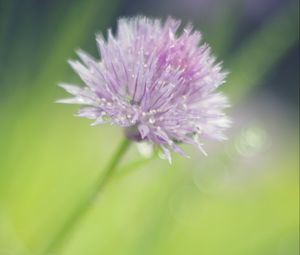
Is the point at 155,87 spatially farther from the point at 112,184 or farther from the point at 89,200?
the point at 112,184

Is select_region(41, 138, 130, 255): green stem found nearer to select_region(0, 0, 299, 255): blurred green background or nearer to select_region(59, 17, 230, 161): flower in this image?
select_region(59, 17, 230, 161): flower

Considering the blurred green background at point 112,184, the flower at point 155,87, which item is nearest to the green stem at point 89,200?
the flower at point 155,87

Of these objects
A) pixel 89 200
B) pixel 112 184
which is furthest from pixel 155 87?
pixel 112 184

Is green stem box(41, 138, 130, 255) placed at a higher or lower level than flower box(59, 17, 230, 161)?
lower

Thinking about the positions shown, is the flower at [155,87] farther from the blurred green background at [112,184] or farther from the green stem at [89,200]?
the blurred green background at [112,184]

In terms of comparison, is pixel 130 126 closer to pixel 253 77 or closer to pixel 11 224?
pixel 11 224

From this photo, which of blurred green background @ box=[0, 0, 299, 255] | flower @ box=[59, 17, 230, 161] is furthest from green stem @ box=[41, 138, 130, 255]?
blurred green background @ box=[0, 0, 299, 255]

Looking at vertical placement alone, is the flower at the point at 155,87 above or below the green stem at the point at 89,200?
above

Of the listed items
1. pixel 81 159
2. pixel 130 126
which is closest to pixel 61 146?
pixel 81 159

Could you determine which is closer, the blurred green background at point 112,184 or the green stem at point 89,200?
the green stem at point 89,200
